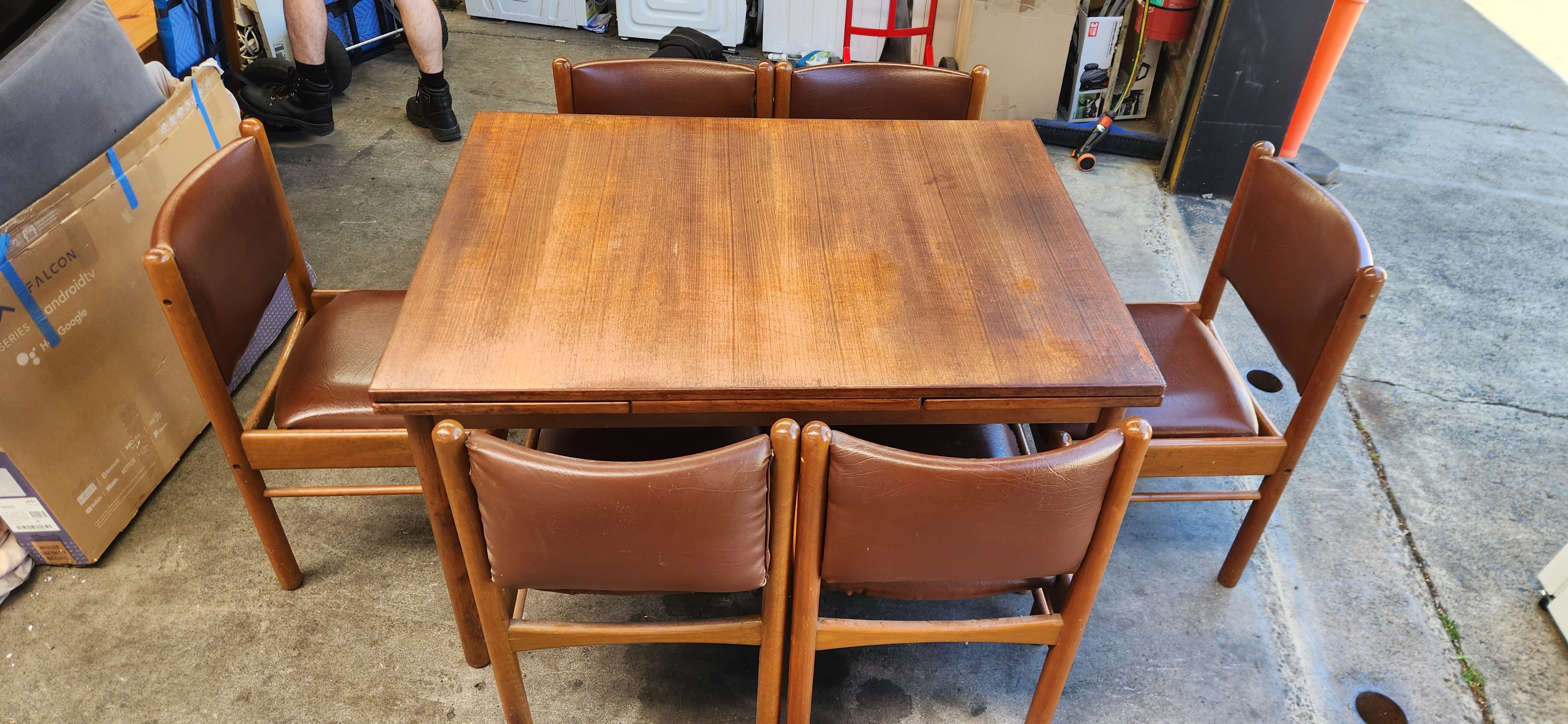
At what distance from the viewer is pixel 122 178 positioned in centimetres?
196

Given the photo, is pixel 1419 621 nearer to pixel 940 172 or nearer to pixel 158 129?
pixel 940 172

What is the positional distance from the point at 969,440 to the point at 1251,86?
2.17 metres

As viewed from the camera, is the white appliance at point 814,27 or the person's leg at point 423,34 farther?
the white appliance at point 814,27

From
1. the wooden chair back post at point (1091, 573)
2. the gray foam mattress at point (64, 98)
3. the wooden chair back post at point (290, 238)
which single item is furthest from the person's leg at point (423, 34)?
the wooden chair back post at point (1091, 573)

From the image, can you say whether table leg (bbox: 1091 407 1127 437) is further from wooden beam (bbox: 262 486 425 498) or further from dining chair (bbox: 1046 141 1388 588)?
wooden beam (bbox: 262 486 425 498)

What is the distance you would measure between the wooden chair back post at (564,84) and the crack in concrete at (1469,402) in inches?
83.3

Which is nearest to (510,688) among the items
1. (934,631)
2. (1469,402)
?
(934,631)

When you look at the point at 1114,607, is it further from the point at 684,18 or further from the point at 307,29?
the point at 684,18

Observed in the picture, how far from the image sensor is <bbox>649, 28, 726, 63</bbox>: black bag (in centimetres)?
382

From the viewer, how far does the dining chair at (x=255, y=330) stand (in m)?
1.43

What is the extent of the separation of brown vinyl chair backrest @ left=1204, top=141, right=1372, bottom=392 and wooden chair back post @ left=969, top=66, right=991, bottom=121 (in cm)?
57

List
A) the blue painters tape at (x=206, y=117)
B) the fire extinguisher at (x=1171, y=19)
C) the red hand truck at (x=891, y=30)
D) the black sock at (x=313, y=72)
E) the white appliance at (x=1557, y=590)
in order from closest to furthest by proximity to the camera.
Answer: the white appliance at (x=1557, y=590) → the blue painters tape at (x=206, y=117) → the fire extinguisher at (x=1171, y=19) → the black sock at (x=313, y=72) → the red hand truck at (x=891, y=30)

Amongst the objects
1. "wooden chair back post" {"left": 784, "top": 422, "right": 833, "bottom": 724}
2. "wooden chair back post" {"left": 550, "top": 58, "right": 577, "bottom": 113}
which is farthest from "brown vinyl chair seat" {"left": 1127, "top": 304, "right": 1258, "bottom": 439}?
"wooden chair back post" {"left": 550, "top": 58, "right": 577, "bottom": 113}

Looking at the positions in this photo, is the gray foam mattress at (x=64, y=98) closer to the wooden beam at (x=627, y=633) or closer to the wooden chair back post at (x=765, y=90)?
the wooden beam at (x=627, y=633)
